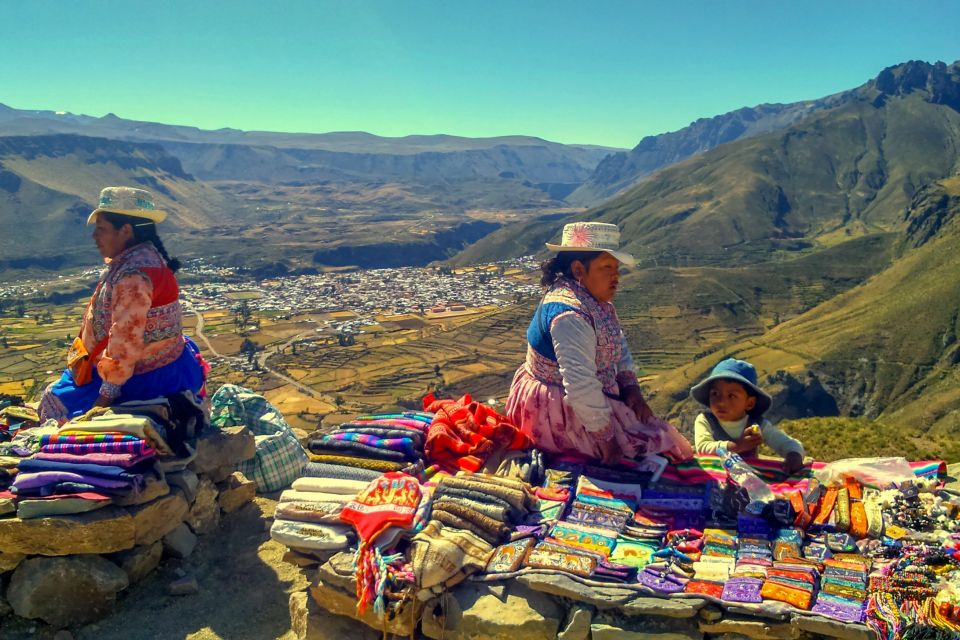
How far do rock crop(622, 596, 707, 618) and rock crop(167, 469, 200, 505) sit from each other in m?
3.20

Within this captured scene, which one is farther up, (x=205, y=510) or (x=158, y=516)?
(x=158, y=516)

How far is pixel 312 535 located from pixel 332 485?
48cm

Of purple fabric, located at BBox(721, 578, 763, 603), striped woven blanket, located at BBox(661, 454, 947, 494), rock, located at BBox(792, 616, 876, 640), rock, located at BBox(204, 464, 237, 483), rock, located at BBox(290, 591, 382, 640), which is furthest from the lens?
rock, located at BBox(204, 464, 237, 483)

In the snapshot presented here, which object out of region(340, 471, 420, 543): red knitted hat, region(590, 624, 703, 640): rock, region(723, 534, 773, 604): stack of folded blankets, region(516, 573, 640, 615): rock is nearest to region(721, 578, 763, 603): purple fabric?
region(723, 534, 773, 604): stack of folded blankets

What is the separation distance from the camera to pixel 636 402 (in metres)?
5.01

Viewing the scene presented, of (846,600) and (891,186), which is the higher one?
(891,186)

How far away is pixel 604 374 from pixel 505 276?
110m

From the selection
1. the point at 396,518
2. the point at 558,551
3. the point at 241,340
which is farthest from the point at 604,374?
the point at 241,340

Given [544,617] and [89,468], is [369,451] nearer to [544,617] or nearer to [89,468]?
[89,468]

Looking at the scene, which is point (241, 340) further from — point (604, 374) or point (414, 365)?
point (604, 374)

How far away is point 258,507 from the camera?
18.5ft

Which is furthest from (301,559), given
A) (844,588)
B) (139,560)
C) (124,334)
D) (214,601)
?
(844,588)

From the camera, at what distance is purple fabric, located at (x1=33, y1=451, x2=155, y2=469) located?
412 centimetres

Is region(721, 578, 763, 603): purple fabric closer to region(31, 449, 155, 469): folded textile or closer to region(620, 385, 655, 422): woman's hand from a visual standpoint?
region(620, 385, 655, 422): woman's hand
